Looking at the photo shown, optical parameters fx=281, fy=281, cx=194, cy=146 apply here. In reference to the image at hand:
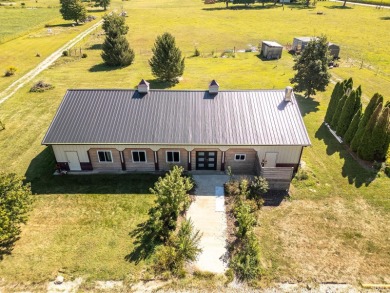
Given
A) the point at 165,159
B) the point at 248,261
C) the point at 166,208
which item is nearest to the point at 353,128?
the point at 248,261

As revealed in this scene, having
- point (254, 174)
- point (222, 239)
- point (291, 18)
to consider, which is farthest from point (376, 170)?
point (291, 18)

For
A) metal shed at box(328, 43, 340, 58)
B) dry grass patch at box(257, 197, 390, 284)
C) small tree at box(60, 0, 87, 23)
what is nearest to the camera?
dry grass patch at box(257, 197, 390, 284)

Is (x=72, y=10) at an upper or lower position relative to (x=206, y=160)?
upper

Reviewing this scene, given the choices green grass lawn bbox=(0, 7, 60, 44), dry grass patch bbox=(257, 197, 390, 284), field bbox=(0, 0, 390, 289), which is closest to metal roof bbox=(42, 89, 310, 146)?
field bbox=(0, 0, 390, 289)

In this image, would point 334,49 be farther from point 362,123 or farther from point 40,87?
point 40,87

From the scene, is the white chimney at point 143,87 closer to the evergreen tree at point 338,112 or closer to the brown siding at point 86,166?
the brown siding at point 86,166

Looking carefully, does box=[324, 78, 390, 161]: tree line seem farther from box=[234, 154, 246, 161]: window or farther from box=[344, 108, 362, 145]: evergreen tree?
box=[234, 154, 246, 161]: window

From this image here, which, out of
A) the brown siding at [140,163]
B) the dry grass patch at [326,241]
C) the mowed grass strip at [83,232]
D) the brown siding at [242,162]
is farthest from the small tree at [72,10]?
the dry grass patch at [326,241]
